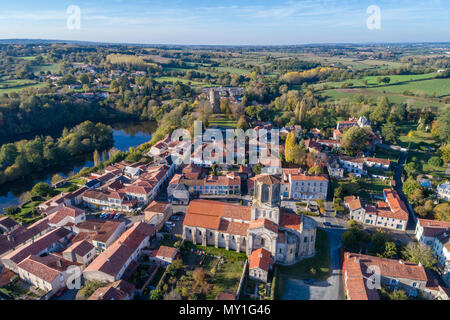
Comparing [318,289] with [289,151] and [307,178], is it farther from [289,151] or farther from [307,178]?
[289,151]

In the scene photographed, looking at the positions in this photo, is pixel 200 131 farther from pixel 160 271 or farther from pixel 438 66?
pixel 438 66

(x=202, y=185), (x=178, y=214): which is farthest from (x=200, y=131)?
(x=178, y=214)

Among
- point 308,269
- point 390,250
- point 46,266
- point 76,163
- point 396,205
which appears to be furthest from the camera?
point 76,163

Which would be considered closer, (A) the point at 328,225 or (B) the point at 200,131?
(A) the point at 328,225

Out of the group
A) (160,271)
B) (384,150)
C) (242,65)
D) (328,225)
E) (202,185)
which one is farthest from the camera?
(242,65)

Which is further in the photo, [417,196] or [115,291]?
[417,196]

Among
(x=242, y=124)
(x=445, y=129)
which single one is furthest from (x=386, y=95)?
(x=242, y=124)
